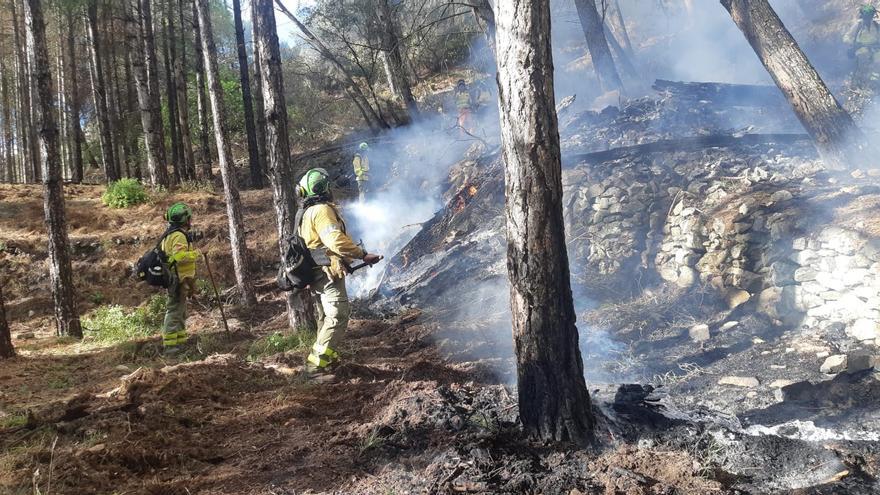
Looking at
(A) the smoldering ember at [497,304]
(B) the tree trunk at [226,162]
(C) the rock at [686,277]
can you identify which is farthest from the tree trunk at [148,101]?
(C) the rock at [686,277]

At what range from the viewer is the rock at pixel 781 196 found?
671 centimetres

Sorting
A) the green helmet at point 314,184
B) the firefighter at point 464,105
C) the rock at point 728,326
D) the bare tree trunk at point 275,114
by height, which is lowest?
the rock at point 728,326

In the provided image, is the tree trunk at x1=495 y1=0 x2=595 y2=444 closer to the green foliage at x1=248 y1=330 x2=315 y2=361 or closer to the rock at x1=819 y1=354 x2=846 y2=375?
the rock at x1=819 y1=354 x2=846 y2=375

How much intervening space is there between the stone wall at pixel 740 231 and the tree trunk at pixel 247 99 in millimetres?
10946

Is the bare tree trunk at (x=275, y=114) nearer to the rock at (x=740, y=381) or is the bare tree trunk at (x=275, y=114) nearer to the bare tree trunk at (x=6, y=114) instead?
the rock at (x=740, y=381)

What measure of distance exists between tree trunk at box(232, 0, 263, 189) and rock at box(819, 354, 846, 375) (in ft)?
50.0

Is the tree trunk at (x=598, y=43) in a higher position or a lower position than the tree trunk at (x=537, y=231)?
higher

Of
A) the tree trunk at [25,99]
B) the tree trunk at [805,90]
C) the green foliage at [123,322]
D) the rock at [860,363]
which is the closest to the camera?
the rock at [860,363]

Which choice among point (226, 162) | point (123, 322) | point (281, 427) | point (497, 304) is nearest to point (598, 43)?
point (497, 304)

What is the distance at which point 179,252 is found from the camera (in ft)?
22.0

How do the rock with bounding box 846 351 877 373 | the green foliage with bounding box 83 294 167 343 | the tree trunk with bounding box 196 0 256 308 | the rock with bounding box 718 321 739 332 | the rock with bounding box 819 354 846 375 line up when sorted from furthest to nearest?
the tree trunk with bounding box 196 0 256 308 < the green foliage with bounding box 83 294 167 343 < the rock with bounding box 718 321 739 332 < the rock with bounding box 819 354 846 375 < the rock with bounding box 846 351 877 373

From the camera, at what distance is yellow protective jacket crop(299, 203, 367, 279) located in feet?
16.5

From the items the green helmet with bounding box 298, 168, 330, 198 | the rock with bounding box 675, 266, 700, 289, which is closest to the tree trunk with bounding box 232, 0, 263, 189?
the green helmet with bounding box 298, 168, 330, 198

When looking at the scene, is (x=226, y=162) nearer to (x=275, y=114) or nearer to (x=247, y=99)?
(x=275, y=114)
